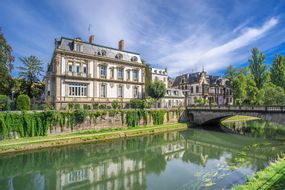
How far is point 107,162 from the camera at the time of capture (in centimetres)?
1596

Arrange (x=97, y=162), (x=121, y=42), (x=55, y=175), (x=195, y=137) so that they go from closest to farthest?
1. (x=55, y=175)
2. (x=97, y=162)
3. (x=195, y=137)
4. (x=121, y=42)

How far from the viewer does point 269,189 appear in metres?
7.68

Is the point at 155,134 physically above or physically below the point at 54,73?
below

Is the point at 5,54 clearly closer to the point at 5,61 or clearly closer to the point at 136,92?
the point at 5,61

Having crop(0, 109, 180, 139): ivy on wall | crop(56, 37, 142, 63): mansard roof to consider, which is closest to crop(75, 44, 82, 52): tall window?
crop(56, 37, 142, 63): mansard roof

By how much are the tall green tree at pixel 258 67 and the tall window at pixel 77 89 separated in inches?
1691

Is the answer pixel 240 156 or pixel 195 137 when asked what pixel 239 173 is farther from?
pixel 195 137

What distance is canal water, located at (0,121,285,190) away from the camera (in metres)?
11.4

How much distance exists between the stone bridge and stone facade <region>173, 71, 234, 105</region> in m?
15.8

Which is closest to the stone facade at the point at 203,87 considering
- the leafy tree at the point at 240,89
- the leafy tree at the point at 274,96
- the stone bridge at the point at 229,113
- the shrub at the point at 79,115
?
the leafy tree at the point at 240,89

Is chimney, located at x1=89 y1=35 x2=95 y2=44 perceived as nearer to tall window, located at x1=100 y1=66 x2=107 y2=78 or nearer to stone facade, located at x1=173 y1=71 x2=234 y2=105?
tall window, located at x1=100 y1=66 x2=107 y2=78

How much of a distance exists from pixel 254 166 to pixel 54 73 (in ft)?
87.8

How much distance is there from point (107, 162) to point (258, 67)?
4831 cm

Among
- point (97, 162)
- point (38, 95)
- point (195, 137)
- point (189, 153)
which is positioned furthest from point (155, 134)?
point (38, 95)
